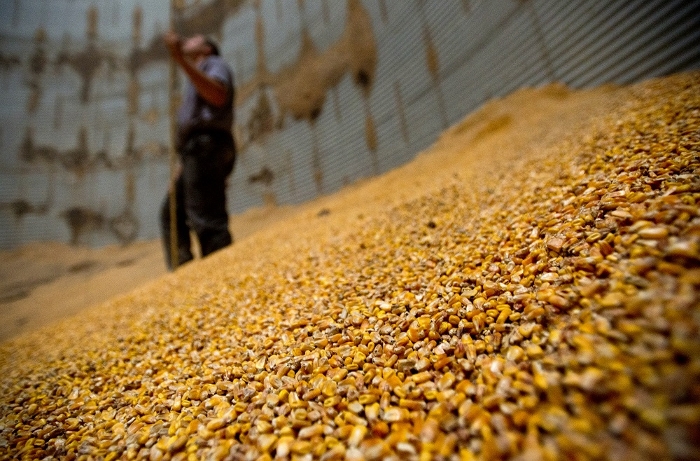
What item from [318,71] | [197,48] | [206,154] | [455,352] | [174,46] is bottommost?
[455,352]

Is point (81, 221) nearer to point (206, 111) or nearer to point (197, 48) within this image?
point (197, 48)

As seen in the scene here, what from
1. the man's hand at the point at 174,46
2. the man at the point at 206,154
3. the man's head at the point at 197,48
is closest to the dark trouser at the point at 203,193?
the man at the point at 206,154

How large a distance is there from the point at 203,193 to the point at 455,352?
12.7 ft

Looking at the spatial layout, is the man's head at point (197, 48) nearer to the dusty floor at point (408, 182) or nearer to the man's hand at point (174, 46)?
the man's hand at point (174, 46)

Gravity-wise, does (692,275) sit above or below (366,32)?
below

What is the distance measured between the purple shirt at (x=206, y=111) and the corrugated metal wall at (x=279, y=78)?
4.66 m

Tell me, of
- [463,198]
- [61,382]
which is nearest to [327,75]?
[463,198]

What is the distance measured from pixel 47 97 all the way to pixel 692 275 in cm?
2014

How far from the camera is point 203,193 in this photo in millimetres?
3842

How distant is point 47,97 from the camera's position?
12.9 metres

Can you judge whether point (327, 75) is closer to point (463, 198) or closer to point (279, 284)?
point (463, 198)

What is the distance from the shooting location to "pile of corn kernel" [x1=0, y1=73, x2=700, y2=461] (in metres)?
0.56

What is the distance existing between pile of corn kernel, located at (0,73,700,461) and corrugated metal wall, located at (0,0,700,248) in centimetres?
407

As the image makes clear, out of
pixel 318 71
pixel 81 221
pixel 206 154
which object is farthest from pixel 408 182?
pixel 81 221
